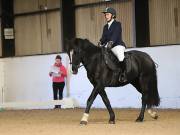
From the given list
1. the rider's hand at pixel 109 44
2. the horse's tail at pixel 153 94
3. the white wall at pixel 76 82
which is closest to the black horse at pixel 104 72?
the horse's tail at pixel 153 94

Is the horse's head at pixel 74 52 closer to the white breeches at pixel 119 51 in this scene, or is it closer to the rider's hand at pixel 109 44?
the rider's hand at pixel 109 44

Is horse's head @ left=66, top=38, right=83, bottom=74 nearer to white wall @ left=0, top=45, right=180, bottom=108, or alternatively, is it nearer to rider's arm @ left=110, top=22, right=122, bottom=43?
rider's arm @ left=110, top=22, right=122, bottom=43

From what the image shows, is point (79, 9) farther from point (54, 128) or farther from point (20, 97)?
point (54, 128)

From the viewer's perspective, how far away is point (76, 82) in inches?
742

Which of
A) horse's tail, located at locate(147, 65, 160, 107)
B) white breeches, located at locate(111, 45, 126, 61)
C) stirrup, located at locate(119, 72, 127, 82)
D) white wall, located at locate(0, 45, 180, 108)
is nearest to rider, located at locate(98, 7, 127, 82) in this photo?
white breeches, located at locate(111, 45, 126, 61)

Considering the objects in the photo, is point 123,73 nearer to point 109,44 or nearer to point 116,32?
point 109,44

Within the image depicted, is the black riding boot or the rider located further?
the black riding boot

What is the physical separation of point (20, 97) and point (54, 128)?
9.70m

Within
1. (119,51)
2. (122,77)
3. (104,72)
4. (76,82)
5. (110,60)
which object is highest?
(119,51)

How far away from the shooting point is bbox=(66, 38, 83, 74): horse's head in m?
11.8

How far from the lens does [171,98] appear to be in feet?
52.9

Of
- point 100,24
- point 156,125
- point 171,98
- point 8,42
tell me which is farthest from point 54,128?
point 8,42

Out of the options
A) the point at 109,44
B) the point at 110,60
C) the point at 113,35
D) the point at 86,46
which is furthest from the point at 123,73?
the point at 86,46

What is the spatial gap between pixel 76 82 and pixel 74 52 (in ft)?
23.2
